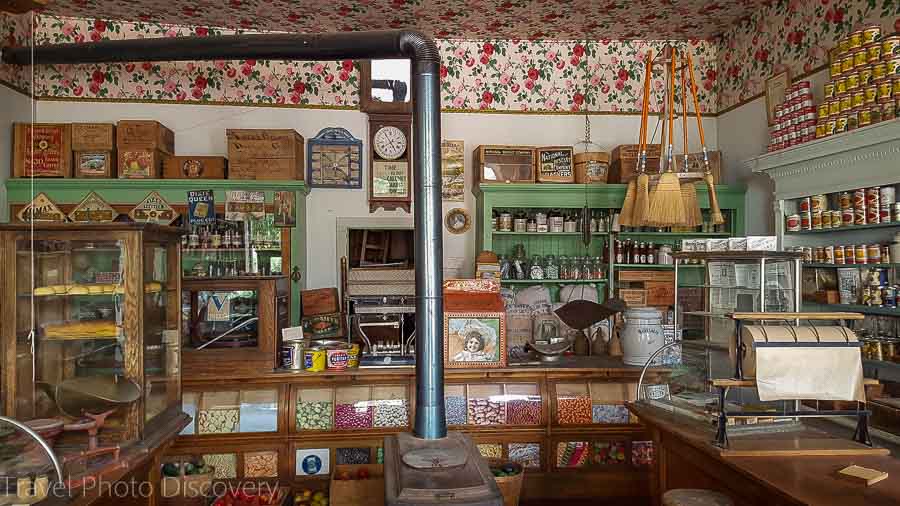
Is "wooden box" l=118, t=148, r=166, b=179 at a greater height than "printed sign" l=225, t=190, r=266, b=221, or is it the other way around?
"wooden box" l=118, t=148, r=166, b=179

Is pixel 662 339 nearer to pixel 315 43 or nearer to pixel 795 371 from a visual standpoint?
pixel 795 371

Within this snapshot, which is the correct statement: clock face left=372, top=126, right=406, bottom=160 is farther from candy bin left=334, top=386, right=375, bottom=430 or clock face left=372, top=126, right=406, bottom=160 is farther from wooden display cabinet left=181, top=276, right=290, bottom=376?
candy bin left=334, top=386, right=375, bottom=430

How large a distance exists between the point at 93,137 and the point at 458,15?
3.20 m

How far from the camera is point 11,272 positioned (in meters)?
2.75

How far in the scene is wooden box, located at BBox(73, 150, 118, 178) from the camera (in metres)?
5.36

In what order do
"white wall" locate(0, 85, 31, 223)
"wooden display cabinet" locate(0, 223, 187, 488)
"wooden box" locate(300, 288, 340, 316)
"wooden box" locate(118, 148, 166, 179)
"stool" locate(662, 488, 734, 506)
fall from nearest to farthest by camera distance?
1. "stool" locate(662, 488, 734, 506)
2. "wooden display cabinet" locate(0, 223, 187, 488)
3. "white wall" locate(0, 85, 31, 223)
4. "wooden box" locate(118, 148, 166, 179)
5. "wooden box" locate(300, 288, 340, 316)

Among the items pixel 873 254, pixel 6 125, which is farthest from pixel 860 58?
pixel 6 125

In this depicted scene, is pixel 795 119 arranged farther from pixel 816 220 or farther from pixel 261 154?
pixel 261 154

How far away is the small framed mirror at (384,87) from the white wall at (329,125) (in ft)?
0.59

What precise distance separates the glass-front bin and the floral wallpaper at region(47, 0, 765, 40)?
10.1 ft

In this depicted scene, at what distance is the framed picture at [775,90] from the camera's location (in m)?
5.03

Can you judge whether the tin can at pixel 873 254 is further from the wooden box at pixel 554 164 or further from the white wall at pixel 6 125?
the white wall at pixel 6 125

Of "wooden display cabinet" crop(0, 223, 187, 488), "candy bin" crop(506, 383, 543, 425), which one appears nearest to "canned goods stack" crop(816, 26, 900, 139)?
"candy bin" crop(506, 383, 543, 425)

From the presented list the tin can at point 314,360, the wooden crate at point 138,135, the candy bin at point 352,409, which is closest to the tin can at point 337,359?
the tin can at point 314,360
